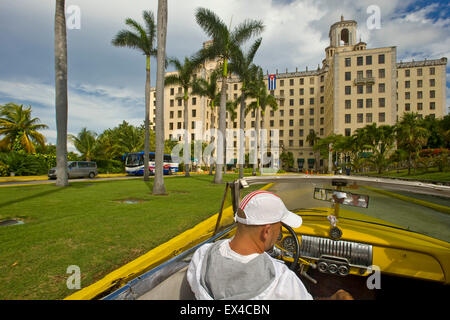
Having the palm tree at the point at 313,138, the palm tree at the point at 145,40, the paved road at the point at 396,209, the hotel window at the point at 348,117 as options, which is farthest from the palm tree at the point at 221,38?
the palm tree at the point at 313,138

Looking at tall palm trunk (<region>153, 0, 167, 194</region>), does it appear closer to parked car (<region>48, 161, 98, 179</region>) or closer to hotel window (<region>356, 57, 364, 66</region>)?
parked car (<region>48, 161, 98, 179</region>)

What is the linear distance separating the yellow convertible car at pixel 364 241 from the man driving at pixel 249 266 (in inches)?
19.2

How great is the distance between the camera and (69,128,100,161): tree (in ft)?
110

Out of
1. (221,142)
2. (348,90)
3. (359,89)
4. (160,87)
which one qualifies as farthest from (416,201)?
(359,89)

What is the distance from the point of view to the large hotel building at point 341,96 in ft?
165

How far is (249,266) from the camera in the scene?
4.40ft

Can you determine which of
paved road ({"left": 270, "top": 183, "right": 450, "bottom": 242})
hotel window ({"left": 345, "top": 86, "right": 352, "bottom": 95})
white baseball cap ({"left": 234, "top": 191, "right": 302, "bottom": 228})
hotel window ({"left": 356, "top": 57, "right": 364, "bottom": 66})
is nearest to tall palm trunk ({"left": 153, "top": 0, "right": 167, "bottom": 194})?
paved road ({"left": 270, "top": 183, "right": 450, "bottom": 242})

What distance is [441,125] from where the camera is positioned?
3816 cm

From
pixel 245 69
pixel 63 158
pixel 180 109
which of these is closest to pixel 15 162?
pixel 63 158

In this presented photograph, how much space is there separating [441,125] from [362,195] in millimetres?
48893

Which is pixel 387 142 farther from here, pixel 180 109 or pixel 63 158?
pixel 180 109

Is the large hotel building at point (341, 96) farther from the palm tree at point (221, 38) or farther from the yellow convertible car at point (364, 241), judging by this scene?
the yellow convertible car at point (364, 241)

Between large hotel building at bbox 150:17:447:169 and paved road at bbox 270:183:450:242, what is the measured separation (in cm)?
3916

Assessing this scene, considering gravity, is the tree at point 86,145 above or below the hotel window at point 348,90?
below
